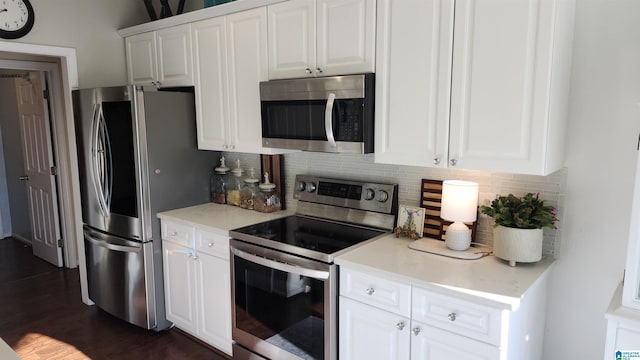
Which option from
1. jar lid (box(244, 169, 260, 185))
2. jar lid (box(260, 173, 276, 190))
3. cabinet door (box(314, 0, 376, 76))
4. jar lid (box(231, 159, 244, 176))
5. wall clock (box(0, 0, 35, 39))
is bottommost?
jar lid (box(260, 173, 276, 190))

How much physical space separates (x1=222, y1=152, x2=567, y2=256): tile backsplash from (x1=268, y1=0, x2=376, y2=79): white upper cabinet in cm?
60

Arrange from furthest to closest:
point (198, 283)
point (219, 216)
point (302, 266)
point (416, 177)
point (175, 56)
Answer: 1. point (175, 56)
2. point (219, 216)
3. point (198, 283)
4. point (416, 177)
5. point (302, 266)

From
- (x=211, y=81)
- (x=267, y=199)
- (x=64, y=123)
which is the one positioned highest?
(x=211, y=81)

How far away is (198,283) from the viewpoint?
2834mm

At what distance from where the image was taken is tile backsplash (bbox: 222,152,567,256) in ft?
6.72

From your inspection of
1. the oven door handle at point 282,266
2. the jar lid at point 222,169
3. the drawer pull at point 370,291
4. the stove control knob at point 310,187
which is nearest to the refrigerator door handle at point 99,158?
the jar lid at point 222,169

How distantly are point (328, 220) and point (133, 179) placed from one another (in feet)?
4.46

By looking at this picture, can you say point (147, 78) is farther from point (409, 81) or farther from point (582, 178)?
point (582, 178)

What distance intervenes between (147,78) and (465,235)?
270 centimetres

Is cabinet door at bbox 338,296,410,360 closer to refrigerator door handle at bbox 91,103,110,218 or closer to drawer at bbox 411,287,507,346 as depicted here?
drawer at bbox 411,287,507,346

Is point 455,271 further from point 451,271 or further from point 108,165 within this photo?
point 108,165

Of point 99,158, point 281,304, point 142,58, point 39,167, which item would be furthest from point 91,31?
point 281,304

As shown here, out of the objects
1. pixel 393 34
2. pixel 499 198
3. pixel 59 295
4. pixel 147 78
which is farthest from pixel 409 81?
pixel 59 295

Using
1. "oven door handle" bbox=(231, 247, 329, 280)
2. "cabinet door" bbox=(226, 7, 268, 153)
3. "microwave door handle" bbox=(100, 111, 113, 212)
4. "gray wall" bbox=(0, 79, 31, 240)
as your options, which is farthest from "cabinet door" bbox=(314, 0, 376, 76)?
"gray wall" bbox=(0, 79, 31, 240)
